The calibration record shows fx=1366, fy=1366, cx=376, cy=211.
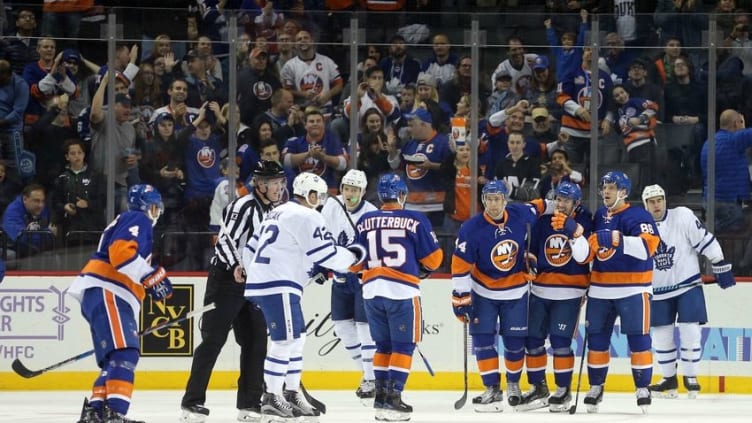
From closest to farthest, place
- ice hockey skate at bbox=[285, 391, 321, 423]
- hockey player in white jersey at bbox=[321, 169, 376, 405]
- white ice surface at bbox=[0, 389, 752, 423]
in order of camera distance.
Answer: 1. ice hockey skate at bbox=[285, 391, 321, 423]
2. white ice surface at bbox=[0, 389, 752, 423]
3. hockey player in white jersey at bbox=[321, 169, 376, 405]

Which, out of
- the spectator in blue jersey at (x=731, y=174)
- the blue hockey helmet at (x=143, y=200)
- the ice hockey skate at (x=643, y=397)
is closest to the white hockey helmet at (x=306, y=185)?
the blue hockey helmet at (x=143, y=200)

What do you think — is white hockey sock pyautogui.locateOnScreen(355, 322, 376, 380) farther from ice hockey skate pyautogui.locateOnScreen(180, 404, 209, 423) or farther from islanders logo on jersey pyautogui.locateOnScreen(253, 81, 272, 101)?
islanders logo on jersey pyautogui.locateOnScreen(253, 81, 272, 101)

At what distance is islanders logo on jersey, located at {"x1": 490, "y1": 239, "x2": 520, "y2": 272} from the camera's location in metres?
7.82

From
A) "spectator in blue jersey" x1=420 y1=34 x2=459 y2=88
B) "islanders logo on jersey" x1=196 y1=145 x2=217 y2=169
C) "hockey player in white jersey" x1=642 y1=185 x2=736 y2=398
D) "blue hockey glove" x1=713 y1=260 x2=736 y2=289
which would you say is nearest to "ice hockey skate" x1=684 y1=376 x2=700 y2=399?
"hockey player in white jersey" x1=642 y1=185 x2=736 y2=398

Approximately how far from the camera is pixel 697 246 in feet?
28.7

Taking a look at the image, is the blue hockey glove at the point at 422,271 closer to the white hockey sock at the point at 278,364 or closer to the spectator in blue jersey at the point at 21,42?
the white hockey sock at the point at 278,364

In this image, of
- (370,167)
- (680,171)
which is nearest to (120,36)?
(370,167)

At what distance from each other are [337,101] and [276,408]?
3.20m

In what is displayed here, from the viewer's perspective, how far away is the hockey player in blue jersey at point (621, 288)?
25.4ft

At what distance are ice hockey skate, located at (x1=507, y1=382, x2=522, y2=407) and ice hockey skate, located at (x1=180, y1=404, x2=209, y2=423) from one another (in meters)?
1.86

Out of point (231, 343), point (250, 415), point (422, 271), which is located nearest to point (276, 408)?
point (250, 415)

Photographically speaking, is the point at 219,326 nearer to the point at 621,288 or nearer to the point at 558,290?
the point at 558,290

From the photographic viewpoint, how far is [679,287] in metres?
8.77

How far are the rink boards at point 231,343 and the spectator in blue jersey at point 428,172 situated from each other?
51cm
